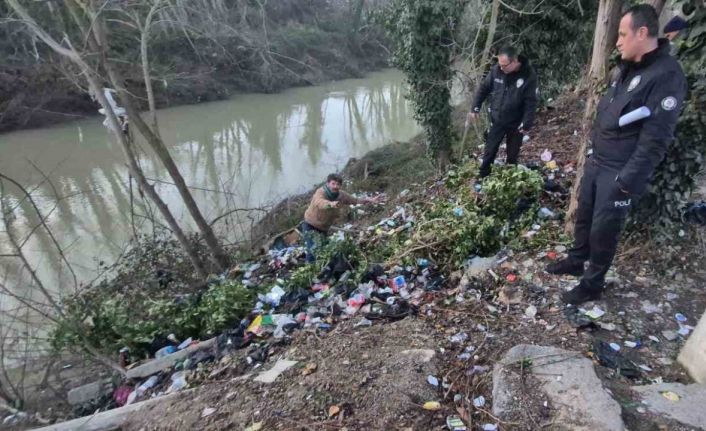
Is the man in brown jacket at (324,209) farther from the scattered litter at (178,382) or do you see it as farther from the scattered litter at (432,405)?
the scattered litter at (432,405)

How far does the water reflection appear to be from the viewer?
7.93 metres

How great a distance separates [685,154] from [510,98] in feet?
6.07

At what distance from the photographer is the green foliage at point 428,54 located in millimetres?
6809

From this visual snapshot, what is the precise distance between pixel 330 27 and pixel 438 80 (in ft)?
76.0

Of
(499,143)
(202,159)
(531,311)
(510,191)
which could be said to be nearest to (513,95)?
(499,143)

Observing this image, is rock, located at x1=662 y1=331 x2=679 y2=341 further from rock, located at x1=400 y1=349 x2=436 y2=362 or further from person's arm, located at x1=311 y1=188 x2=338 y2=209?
person's arm, located at x1=311 y1=188 x2=338 y2=209

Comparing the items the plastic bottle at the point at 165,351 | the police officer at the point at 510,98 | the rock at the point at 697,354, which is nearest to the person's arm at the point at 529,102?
the police officer at the point at 510,98

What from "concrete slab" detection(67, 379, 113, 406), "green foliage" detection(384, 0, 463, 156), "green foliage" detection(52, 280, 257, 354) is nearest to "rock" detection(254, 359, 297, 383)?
"green foliage" detection(52, 280, 257, 354)

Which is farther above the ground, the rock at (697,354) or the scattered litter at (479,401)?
the rock at (697,354)

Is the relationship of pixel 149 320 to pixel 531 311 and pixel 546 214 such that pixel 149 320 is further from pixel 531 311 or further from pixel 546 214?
pixel 546 214

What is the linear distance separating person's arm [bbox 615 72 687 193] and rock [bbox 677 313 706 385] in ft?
2.41

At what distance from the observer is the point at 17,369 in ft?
16.5

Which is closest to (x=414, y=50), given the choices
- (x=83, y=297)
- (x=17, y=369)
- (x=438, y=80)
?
(x=438, y=80)

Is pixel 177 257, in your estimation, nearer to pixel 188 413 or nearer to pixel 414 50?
pixel 188 413
